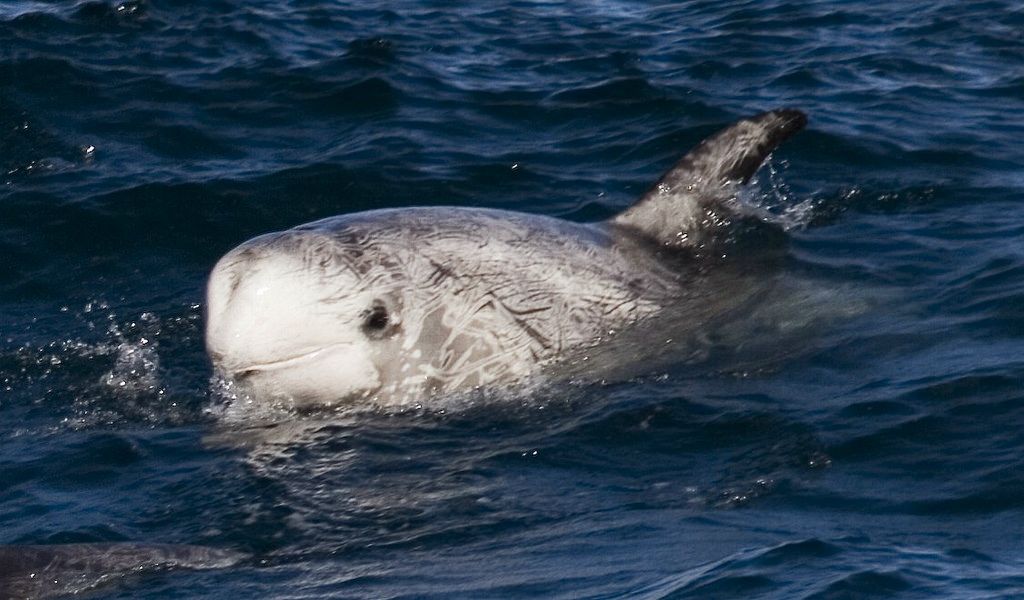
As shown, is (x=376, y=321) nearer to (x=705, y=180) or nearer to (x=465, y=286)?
(x=465, y=286)

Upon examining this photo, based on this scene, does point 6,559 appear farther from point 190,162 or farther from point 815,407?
point 190,162

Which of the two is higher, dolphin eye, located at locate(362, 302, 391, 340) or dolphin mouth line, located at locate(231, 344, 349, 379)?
dolphin eye, located at locate(362, 302, 391, 340)

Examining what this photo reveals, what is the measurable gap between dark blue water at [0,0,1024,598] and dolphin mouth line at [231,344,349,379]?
1.39 feet

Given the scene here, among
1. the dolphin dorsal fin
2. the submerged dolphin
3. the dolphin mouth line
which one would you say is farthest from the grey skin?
the dolphin dorsal fin

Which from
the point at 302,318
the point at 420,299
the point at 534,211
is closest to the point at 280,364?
the point at 302,318

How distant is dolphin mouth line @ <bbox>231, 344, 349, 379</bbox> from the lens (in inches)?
422

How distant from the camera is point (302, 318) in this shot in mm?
10734

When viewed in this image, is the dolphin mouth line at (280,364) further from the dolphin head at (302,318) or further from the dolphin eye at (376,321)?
the dolphin eye at (376,321)

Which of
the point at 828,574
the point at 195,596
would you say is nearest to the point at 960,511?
the point at 828,574

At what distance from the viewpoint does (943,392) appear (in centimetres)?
1079

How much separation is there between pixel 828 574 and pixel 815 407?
2.91 meters

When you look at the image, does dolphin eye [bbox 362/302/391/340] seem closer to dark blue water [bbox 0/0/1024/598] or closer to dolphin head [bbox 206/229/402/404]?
dolphin head [bbox 206/229/402/404]

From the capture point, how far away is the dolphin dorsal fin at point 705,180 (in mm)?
13016

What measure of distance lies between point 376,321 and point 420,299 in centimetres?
38
